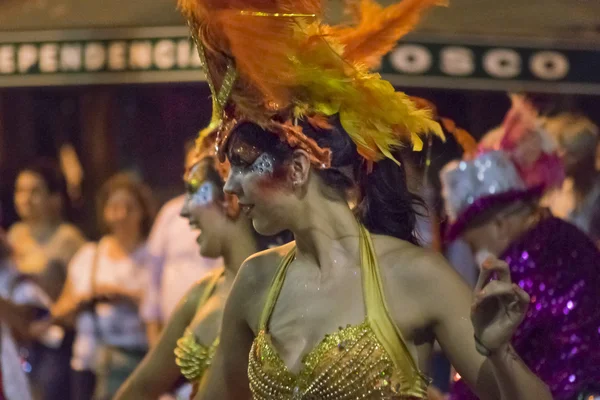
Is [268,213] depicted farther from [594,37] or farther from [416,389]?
[594,37]

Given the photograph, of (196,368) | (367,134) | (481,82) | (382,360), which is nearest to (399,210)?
(367,134)

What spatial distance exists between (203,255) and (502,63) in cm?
232

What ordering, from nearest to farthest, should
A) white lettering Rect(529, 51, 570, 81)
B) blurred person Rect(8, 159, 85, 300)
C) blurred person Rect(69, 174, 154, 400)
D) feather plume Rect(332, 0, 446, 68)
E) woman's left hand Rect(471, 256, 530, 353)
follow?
woman's left hand Rect(471, 256, 530, 353), feather plume Rect(332, 0, 446, 68), white lettering Rect(529, 51, 570, 81), blurred person Rect(69, 174, 154, 400), blurred person Rect(8, 159, 85, 300)

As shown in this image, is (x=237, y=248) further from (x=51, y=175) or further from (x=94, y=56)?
(x=51, y=175)

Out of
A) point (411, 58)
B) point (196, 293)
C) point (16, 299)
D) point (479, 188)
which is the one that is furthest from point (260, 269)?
point (16, 299)

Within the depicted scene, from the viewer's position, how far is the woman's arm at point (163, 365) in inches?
126

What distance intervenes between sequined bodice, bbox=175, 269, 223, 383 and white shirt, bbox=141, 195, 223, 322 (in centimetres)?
158

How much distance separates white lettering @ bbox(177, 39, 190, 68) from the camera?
5.33 meters

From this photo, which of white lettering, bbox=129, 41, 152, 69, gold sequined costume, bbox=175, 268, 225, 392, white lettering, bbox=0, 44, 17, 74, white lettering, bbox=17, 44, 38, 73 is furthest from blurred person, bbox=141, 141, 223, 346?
gold sequined costume, bbox=175, 268, 225, 392

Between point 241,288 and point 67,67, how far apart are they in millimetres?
3607

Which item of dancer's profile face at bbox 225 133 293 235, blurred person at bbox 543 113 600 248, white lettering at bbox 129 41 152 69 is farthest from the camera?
white lettering at bbox 129 41 152 69

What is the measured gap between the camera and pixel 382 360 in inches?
82.1

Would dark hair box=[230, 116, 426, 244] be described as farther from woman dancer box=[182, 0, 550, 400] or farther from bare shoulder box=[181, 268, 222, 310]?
bare shoulder box=[181, 268, 222, 310]

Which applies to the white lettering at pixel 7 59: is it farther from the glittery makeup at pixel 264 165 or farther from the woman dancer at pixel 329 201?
the glittery makeup at pixel 264 165
